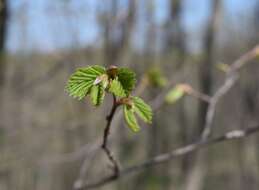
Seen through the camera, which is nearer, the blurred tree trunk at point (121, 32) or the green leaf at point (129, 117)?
the green leaf at point (129, 117)

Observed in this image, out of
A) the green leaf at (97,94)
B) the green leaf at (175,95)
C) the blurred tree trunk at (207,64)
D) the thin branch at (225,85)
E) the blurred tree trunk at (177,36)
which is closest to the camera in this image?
the green leaf at (97,94)

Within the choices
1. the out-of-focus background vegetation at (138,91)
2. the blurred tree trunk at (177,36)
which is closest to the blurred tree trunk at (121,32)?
the out-of-focus background vegetation at (138,91)

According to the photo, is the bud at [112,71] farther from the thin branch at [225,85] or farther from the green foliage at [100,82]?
the thin branch at [225,85]

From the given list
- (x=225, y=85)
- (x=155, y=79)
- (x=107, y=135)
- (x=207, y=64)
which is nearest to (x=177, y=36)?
(x=207, y=64)

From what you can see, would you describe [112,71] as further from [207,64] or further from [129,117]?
[207,64]

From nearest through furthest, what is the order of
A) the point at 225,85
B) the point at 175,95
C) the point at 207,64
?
the point at 225,85
the point at 175,95
the point at 207,64

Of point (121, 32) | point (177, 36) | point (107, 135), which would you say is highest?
point (177, 36)

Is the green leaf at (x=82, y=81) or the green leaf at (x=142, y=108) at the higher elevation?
the green leaf at (x=82, y=81)

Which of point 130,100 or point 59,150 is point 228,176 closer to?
point 59,150
